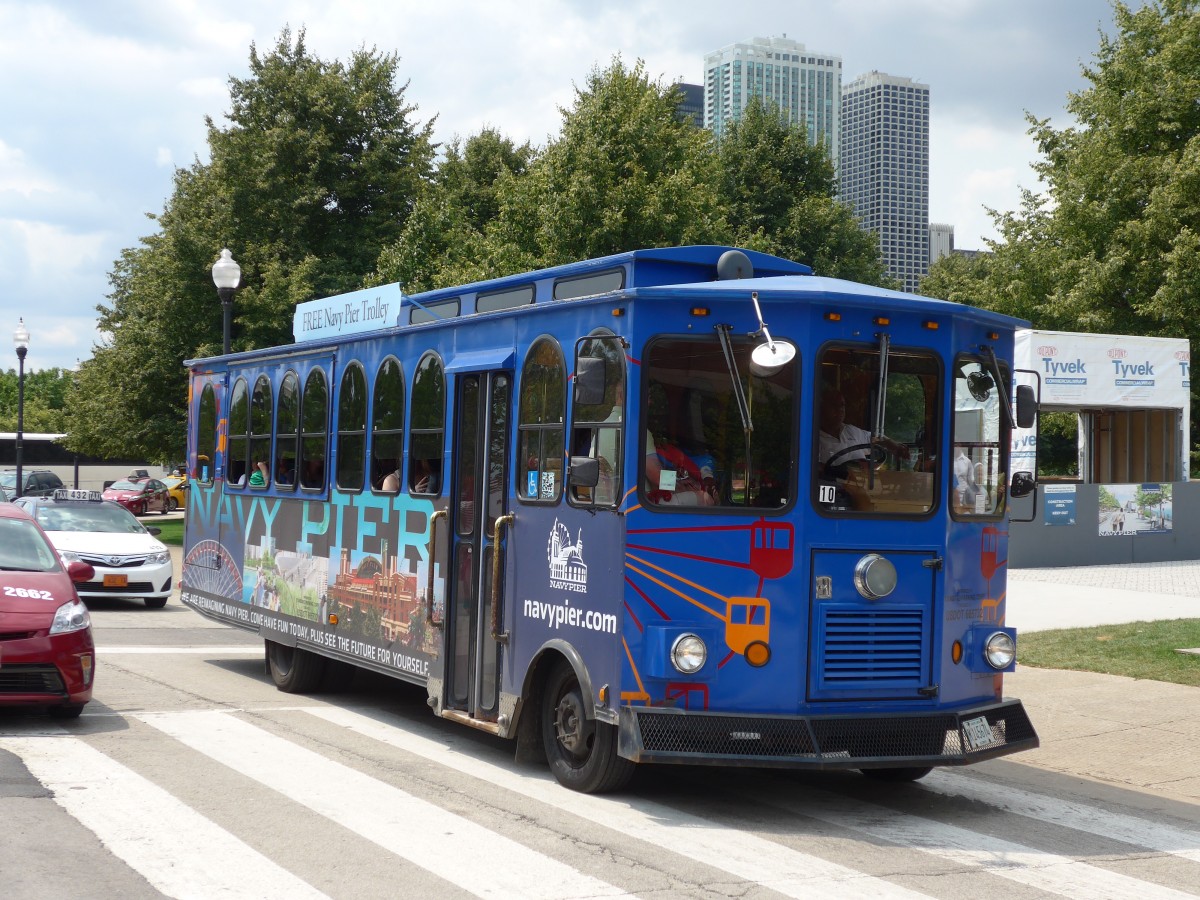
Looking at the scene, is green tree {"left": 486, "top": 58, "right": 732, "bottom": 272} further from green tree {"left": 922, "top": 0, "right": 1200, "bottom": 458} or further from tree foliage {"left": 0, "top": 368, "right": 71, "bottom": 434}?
tree foliage {"left": 0, "top": 368, "right": 71, "bottom": 434}

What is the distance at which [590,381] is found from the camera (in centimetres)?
745

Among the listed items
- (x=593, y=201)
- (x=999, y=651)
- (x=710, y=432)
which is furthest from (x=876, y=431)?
(x=593, y=201)

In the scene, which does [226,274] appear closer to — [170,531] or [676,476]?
[676,476]

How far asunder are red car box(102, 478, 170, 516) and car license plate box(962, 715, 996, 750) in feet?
143

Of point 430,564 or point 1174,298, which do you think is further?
point 1174,298

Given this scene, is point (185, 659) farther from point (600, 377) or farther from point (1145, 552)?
point (1145, 552)

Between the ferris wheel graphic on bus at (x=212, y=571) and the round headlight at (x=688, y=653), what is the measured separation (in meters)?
7.19

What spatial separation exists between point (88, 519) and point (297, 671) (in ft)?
30.3

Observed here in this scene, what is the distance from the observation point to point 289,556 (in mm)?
12258

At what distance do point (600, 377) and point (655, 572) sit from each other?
3.63ft

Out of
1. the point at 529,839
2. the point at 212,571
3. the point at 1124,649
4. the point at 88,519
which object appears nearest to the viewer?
the point at 529,839

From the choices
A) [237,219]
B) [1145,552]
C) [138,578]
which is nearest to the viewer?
[138,578]

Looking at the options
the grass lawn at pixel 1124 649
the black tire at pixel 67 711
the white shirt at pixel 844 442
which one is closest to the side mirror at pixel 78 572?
the black tire at pixel 67 711

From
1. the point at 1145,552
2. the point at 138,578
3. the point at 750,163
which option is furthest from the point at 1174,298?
the point at 138,578
